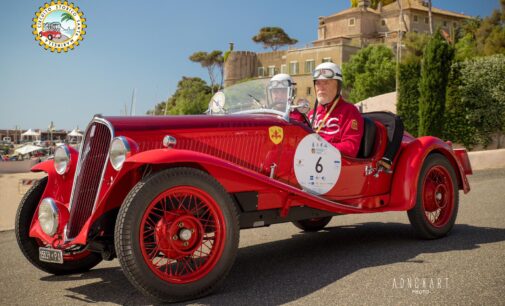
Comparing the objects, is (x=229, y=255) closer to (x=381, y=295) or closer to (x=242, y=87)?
(x=381, y=295)

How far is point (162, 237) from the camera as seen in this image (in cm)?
377

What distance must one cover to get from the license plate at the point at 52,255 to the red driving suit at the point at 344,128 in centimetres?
304

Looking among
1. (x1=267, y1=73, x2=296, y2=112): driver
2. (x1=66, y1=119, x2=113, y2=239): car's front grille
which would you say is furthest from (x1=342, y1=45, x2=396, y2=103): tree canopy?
(x1=66, y1=119, x2=113, y2=239): car's front grille

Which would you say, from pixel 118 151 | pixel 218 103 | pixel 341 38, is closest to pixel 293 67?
pixel 341 38

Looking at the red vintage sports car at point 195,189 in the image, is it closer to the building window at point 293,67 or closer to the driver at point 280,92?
the driver at point 280,92

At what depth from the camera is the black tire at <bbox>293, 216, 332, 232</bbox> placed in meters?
6.79

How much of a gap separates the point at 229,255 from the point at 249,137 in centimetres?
121

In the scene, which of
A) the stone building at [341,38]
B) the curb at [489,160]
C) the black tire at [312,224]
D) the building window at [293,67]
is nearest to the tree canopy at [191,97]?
the stone building at [341,38]

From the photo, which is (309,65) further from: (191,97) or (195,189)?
(195,189)

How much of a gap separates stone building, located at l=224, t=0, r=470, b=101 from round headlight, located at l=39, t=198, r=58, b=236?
207 ft

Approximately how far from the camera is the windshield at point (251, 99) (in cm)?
519

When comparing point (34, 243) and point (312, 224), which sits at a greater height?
point (34, 243)

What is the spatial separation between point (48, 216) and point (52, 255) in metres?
0.34

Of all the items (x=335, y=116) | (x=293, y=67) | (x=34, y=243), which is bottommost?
(x=34, y=243)
